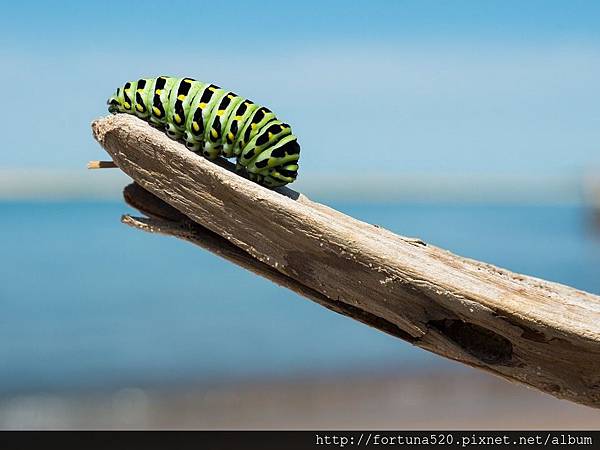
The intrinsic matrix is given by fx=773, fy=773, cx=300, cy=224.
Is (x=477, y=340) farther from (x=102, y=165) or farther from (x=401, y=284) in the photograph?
(x=102, y=165)

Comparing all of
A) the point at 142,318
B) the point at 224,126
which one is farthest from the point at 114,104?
the point at 142,318

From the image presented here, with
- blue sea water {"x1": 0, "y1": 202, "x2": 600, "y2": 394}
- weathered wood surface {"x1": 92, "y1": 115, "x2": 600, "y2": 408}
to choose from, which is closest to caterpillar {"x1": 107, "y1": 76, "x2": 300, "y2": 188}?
weathered wood surface {"x1": 92, "y1": 115, "x2": 600, "y2": 408}

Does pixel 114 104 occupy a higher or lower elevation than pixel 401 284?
higher

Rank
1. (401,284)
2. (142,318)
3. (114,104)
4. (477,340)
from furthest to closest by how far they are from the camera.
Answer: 1. (142,318)
2. (114,104)
3. (477,340)
4. (401,284)

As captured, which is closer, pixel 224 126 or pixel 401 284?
pixel 401 284

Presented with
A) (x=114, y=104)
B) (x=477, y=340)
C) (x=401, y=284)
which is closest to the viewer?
(x=401, y=284)

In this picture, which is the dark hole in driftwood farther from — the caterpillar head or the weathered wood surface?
the caterpillar head
